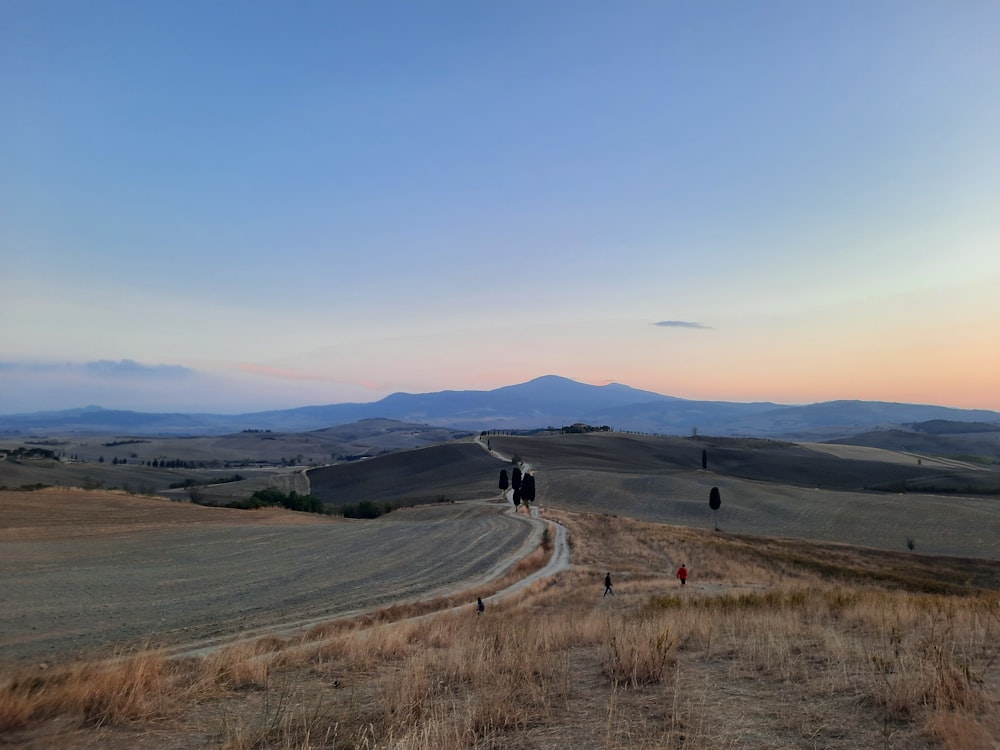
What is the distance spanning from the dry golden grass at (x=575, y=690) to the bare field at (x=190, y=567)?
324 inches

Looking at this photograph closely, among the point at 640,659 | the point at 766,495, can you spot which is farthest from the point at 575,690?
the point at 766,495

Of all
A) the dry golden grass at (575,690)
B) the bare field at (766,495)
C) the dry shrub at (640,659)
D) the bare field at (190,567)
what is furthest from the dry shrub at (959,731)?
the bare field at (766,495)

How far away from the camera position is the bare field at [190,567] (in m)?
17.5

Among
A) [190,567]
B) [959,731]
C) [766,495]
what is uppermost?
[959,731]

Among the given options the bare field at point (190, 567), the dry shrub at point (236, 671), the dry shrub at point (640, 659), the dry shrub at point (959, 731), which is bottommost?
the bare field at point (190, 567)

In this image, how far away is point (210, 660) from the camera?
370 inches

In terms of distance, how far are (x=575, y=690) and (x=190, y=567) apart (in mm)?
25885

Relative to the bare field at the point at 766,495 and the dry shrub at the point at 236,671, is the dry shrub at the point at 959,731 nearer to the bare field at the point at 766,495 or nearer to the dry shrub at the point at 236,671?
the dry shrub at the point at 236,671

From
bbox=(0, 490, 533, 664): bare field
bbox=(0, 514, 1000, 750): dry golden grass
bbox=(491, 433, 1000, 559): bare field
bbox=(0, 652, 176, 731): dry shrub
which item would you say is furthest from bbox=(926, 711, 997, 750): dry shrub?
bbox=(491, 433, 1000, 559): bare field

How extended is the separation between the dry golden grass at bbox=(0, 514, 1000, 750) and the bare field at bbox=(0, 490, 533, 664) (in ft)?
27.0

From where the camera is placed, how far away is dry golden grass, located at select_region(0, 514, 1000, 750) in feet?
17.2

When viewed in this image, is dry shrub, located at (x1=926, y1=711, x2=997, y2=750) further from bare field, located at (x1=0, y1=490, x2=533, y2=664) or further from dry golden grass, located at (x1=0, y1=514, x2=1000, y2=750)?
bare field, located at (x1=0, y1=490, x2=533, y2=664)

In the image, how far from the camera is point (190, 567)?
27906mm

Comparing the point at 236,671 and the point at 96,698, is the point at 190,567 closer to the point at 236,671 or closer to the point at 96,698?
the point at 236,671
